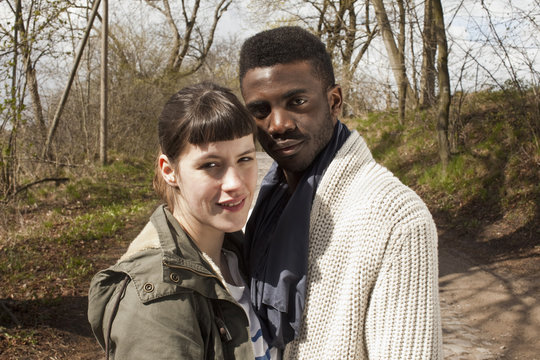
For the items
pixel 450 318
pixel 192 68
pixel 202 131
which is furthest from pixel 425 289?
pixel 192 68

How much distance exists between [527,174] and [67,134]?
37.0 ft

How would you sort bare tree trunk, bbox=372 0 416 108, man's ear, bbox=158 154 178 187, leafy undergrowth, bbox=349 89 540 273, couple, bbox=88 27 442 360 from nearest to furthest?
couple, bbox=88 27 442 360, man's ear, bbox=158 154 178 187, leafy undergrowth, bbox=349 89 540 273, bare tree trunk, bbox=372 0 416 108

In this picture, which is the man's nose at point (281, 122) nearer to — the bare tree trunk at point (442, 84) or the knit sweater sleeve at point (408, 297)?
the knit sweater sleeve at point (408, 297)

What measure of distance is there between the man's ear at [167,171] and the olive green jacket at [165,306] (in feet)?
0.54

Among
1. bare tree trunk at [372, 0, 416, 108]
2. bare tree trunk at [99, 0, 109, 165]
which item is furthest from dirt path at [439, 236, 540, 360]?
bare tree trunk at [99, 0, 109, 165]

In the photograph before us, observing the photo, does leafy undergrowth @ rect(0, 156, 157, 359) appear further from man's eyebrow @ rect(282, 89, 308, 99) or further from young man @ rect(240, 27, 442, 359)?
man's eyebrow @ rect(282, 89, 308, 99)

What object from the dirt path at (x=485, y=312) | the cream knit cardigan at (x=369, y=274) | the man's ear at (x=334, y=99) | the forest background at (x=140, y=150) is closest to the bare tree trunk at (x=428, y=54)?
the forest background at (x=140, y=150)

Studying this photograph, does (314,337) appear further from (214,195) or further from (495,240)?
(495,240)

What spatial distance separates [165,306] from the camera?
4.43 ft

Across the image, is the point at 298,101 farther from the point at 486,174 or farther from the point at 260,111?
the point at 486,174

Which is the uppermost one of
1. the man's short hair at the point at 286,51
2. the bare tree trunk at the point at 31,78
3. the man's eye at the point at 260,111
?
the bare tree trunk at the point at 31,78

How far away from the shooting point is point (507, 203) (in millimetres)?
8188

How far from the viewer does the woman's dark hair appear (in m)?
1.58

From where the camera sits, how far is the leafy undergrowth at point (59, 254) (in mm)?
4584
